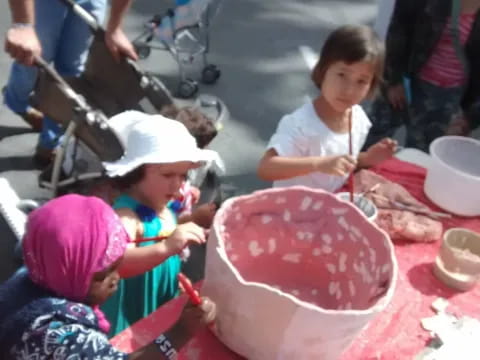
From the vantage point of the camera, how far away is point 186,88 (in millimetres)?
3264

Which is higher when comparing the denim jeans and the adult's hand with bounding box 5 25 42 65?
the adult's hand with bounding box 5 25 42 65

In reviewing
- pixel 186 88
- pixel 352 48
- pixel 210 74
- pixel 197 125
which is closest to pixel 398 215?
pixel 352 48

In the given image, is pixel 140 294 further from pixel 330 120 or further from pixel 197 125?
pixel 330 120

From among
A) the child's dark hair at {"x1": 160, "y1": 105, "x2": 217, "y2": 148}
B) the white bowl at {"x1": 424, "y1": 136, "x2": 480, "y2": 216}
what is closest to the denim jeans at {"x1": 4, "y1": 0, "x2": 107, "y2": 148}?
the child's dark hair at {"x1": 160, "y1": 105, "x2": 217, "y2": 148}

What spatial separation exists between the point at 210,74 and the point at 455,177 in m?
2.13

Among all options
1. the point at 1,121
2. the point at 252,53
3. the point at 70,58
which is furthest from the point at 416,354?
the point at 252,53

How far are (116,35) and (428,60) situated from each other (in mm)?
1060

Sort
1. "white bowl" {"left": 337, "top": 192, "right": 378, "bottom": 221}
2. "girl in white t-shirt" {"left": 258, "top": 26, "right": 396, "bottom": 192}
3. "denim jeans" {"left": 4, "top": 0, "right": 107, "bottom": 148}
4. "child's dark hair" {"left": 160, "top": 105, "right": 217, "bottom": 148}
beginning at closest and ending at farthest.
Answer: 1. "white bowl" {"left": 337, "top": 192, "right": 378, "bottom": 221}
2. "girl in white t-shirt" {"left": 258, "top": 26, "right": 396, "bottom": 192}
3. "child's dark hair" {"left": 160, "top": 105, "right": 217, "bottom": 148}
4. "denim jeans" {"left": 4, "top": 0, "right": 107, "bottom": 148}

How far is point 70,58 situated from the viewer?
98.7 inches

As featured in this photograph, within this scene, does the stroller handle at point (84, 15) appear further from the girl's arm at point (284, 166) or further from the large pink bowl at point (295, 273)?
the large pink bowl at point (295, 273)

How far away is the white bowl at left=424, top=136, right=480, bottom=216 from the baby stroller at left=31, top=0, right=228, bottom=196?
2.52 ft

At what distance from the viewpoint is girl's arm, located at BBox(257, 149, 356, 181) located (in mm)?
1416

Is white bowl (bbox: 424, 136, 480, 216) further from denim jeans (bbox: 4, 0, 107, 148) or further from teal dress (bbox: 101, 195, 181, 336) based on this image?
denim jeans (bbox: 4, 0, 107, 148)

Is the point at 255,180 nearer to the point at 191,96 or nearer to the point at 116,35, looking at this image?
the point at 191,96
